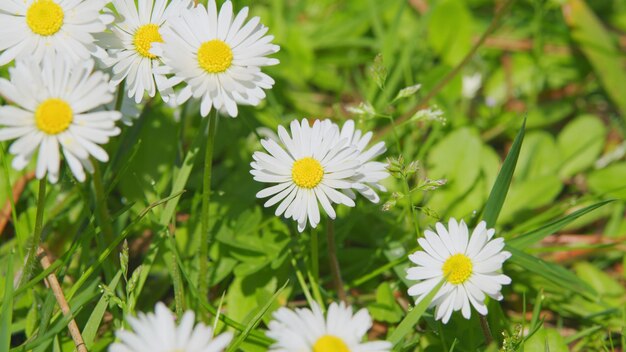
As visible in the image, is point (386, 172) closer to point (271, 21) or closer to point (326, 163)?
point (326, 163)

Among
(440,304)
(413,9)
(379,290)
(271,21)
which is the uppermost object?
(413,9)

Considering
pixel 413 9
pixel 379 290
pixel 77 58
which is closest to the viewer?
pixel 77 58

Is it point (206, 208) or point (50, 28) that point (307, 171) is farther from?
point (50, 28)

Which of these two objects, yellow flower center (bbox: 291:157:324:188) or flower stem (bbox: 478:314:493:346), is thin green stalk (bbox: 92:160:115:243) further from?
flower stem (bbox: 478:314:493:346)

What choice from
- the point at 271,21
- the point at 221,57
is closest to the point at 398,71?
the point at 271,21

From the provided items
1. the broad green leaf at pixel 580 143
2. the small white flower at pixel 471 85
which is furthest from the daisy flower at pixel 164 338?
the small white flower at pixel 471 85

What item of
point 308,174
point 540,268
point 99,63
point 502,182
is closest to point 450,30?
point 502,182
